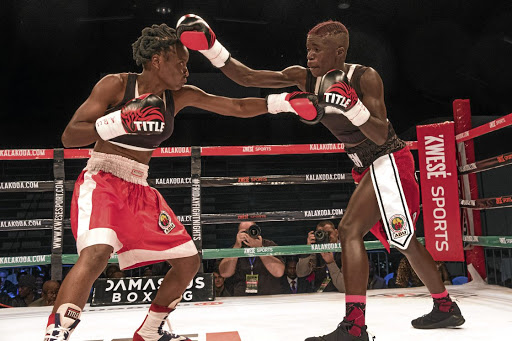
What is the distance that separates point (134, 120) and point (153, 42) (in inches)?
17.2

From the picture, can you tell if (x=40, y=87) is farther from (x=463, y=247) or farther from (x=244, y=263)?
(x=463, y=247)

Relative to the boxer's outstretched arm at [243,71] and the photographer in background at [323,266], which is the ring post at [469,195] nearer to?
the photographer in background at [323,266]

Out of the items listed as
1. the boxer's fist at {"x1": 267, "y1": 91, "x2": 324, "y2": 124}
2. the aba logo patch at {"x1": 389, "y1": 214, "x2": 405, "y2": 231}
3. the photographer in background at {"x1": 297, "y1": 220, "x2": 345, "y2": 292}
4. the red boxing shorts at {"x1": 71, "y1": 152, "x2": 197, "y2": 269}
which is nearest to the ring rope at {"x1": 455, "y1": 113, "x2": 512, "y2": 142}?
the photographer in background at {"x1": 297, "y1": 220, "x2": 345, "y2": 292}

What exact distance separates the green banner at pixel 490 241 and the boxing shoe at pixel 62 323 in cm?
259

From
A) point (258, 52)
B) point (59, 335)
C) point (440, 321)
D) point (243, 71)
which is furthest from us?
point (258, 52)

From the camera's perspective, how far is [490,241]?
9.96 ft

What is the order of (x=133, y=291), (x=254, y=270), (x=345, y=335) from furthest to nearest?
(x=254, y=270), (x=133, y=291), (x=345, y=335)

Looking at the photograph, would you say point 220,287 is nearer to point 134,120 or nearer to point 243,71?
point 243,71

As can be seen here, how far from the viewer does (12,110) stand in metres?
8.02

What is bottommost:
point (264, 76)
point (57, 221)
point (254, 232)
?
point (254, 232)

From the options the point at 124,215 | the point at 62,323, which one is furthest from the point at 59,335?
the point at 124,215

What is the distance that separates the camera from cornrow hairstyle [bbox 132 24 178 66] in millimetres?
1769

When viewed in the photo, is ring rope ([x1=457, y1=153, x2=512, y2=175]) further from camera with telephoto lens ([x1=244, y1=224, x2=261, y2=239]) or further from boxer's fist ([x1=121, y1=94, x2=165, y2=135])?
boxer's fist ([x1=121, y1=94, x2=165, y2=135])

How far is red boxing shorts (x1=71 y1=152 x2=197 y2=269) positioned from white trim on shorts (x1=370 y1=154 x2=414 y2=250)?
82cm
